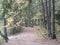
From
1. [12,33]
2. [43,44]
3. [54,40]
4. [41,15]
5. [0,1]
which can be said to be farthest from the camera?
[12,33]

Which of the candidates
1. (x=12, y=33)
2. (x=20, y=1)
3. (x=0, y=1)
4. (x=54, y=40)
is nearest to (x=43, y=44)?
(x=54, y=40)

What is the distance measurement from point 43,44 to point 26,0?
5.30m

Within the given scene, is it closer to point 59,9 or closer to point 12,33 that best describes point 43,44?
point 59,9

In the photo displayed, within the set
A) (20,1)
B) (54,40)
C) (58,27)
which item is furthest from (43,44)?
(58,27)

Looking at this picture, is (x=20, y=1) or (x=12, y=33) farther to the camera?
(x=12, y=33)

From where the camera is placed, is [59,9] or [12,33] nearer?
[59,9]

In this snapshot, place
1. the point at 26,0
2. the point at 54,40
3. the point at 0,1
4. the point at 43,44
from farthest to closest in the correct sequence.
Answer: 1. the point at 26,0
2. the point at 54,40
3. the point at 43,44
4. the point at 0,1

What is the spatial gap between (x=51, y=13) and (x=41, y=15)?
750 cm

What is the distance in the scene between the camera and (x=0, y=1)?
12.4m

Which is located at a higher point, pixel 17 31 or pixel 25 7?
pixel 25 7

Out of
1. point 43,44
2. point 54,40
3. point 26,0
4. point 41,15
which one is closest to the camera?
point 43,44

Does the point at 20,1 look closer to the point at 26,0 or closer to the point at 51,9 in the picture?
the point at 26,0

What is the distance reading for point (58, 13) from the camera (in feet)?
71.7


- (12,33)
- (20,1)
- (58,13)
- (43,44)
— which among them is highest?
(20,1)
